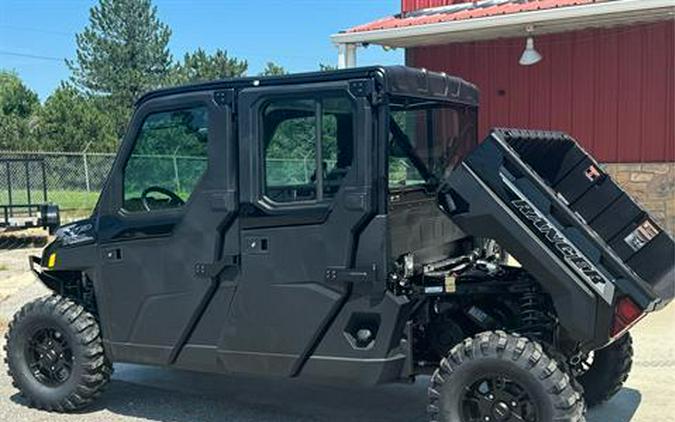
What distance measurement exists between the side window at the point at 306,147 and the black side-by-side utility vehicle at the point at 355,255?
0.01 metres

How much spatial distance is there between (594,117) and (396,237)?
7.74 m

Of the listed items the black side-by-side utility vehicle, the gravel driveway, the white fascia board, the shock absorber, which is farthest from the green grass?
the shock absorber

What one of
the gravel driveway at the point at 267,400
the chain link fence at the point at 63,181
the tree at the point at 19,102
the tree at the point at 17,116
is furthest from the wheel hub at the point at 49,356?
the tree at the point at 19,102

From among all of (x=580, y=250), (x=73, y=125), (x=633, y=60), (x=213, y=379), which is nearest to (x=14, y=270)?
(x=213, y=379)

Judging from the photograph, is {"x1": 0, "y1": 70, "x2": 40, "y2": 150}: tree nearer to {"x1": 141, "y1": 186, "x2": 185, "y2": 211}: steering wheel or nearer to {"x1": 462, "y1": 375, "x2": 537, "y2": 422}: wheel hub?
{"x1": 141, "y1": 186, "x2": 185, "y2": 211}: steering wheel

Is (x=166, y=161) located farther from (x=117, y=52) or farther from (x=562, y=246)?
(x=117, y=52)

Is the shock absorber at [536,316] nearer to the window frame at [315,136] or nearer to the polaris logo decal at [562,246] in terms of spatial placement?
the polaris logo decal at [562,246]

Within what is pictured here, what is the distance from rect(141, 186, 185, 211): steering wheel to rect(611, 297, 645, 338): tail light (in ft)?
8.60

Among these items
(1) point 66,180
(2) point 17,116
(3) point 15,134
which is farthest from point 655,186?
(2) point 17,116

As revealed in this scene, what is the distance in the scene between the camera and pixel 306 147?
188 inches

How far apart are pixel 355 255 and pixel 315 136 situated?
0.73m

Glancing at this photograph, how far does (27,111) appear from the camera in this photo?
5256cm

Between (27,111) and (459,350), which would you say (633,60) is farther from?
(27,111)

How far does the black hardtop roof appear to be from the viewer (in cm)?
459
